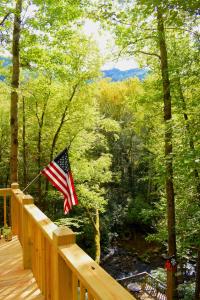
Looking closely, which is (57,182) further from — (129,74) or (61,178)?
(129,74)

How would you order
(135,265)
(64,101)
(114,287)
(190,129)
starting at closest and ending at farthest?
(114,287), (190,129), (64,101), (135,265)

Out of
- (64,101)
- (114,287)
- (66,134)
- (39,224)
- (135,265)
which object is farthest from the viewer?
(135,265)

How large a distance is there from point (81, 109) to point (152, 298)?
8.53 m

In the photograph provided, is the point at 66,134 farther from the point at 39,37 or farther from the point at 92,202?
the point at 39,37

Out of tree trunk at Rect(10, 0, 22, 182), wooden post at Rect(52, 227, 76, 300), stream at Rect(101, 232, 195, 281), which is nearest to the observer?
wooden post at Rect(52, 227, 76, 300)

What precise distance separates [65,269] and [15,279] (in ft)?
5.15

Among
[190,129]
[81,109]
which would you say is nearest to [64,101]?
[81,109]

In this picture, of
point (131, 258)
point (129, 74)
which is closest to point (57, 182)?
point (131, 258)

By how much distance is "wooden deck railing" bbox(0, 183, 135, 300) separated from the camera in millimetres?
1279

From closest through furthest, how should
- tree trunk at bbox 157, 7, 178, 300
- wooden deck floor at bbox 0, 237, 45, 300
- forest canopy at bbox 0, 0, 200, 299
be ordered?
wooden deck floor at bbox 0, 237, 45, 300, forest canopy at bbox 0, 0, 200, 299, tree trunk at bbox 157, 7, 178, 300

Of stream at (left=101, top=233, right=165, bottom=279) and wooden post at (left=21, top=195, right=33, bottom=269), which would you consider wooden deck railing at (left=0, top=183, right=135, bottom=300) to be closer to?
wooden post at (left=21, top=195, right=33, bottom=269)

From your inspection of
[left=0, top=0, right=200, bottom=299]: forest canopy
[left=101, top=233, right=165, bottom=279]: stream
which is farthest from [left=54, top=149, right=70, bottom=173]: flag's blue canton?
[left=101, top=233, right=165, bottom=279]: stream

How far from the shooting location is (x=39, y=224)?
250 cm

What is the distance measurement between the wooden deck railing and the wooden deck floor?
0.16 meters
